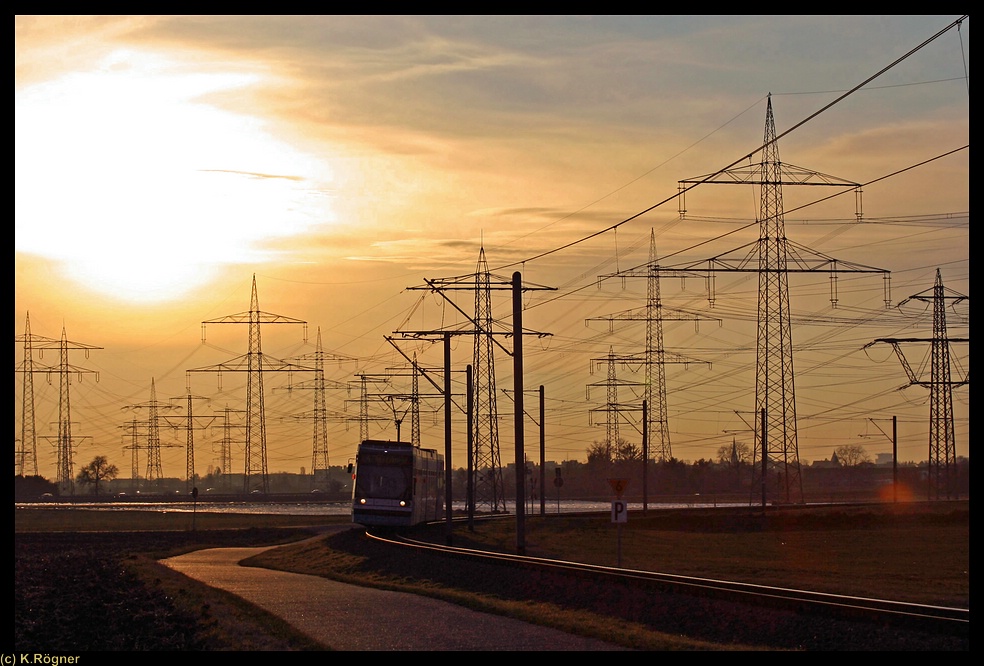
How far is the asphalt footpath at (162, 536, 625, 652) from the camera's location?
1948 centimetres

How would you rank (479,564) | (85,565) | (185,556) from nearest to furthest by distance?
1. (479,564)
2. (85,565)
3. (185,556)

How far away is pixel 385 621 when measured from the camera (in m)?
23.1

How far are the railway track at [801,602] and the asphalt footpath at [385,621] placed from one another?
133 inches

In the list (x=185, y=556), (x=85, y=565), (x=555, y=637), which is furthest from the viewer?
(x=185, y=556)

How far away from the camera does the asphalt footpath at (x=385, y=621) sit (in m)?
19.5

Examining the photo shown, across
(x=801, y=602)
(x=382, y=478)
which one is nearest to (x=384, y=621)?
(x=801, y=602)

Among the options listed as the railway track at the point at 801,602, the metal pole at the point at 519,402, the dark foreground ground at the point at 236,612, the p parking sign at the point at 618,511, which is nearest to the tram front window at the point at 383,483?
the dark foreground ground at the point at 236,612

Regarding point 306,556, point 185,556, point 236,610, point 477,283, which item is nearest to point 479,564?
point 236,610

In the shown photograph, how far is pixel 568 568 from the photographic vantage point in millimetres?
28891

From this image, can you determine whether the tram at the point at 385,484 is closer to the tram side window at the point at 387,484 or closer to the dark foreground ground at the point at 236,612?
the tram side window at the point at 387,484

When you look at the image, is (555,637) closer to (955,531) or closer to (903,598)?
(903,598)

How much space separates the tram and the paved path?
22.3 m

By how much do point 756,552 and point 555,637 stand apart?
97.4ft

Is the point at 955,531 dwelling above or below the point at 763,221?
below
